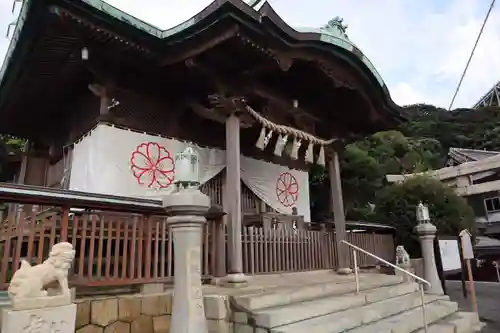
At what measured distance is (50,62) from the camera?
5906mm

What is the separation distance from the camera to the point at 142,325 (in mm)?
3916

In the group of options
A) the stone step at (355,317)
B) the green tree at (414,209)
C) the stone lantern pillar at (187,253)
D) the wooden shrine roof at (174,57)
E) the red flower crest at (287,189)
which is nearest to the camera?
the stone lantern pillar at (187,253)

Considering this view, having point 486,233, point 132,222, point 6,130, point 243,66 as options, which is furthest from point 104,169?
point 486,233

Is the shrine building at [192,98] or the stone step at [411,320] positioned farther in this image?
the shrine building at [192,98]

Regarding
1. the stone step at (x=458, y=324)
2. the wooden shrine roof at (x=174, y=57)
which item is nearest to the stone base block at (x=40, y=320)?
the wooden shrine roof at (x=174, y=57)

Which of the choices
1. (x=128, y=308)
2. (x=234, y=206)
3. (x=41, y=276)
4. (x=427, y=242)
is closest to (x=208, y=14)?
(x=234, y=206)

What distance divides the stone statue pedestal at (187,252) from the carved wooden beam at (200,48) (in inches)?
102

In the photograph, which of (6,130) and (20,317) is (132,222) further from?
(6,130)

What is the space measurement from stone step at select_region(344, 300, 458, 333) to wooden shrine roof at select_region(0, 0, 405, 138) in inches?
160

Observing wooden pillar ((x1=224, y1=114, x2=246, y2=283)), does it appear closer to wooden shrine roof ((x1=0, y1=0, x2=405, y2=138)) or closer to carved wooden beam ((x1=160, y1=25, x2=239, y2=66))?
wooden shrine roof ((x1=0, y1=0, x2=405, y2=138))

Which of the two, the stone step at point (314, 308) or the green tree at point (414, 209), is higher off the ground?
the green tree at point (414, 209)

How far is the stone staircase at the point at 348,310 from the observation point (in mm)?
3766

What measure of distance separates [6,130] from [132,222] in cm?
688

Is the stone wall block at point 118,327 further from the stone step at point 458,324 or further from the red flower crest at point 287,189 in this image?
the red flower crest at point 287,189
